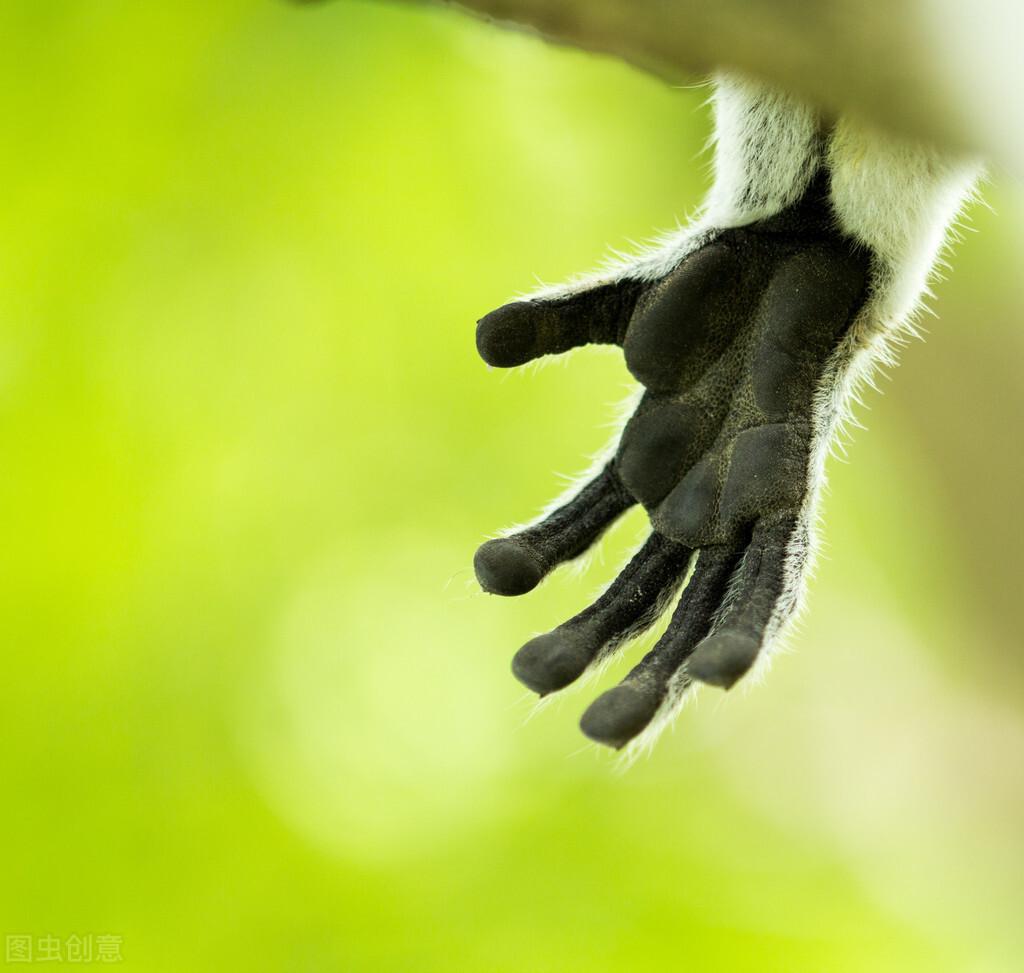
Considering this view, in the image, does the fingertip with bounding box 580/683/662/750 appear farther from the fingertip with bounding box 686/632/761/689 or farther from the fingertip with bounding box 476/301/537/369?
the fingertip with bounding box 476/301/537/369

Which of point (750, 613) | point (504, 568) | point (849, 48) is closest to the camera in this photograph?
point (849, 48)

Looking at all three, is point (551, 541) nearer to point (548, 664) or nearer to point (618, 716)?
point (548, 664)

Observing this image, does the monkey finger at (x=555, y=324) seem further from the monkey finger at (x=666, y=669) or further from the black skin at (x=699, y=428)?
the monkey finger at (x=666, y=669)

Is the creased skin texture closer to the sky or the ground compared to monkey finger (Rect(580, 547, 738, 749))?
closer to the sky

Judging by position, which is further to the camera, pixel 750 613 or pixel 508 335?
pixel 508 335

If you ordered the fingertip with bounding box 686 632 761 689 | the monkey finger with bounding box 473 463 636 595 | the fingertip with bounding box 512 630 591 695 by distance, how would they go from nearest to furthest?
the fingertip with bounding box 686 632 761 689 < the fingertip with bounding box 512 630 591 695 < the monkey finger with bounding box 473 463 636 595

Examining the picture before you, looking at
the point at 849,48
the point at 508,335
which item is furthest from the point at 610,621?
the point at 849,48

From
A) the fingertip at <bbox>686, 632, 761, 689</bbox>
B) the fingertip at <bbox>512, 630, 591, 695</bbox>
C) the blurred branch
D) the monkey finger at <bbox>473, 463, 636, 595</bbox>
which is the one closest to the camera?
the blurred branch

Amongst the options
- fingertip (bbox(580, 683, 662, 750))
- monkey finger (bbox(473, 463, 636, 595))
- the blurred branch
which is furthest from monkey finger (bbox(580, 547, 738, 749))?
the blurred branch
